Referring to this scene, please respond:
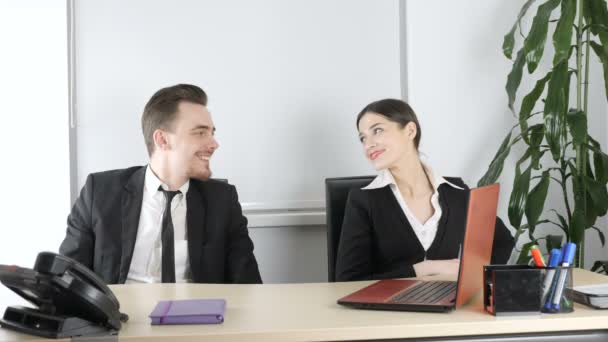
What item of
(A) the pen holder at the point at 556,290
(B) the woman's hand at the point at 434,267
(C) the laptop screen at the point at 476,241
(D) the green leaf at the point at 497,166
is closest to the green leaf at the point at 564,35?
(D) the green leaf at the point at 497,166

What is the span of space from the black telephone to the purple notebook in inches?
3.2

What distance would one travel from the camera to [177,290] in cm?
174

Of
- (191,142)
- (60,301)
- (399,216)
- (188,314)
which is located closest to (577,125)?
(399,216)

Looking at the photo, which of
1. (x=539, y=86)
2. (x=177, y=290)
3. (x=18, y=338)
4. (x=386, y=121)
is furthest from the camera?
(x=539, y=86)

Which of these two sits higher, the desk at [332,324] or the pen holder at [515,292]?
the pen holder at [515,292]

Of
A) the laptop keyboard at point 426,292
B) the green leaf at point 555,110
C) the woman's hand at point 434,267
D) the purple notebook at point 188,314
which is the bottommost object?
the woman's hand at point 434,267

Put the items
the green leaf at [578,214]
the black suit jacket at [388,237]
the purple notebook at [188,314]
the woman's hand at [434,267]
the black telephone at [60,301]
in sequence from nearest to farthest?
the black telephone at [60,301] < the purple notebook at [188,314] < the woman's hand at [434,267] < the black suit jacket at [388,237] < the green leaf at [578,214]

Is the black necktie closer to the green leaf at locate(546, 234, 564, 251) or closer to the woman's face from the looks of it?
the woman's face

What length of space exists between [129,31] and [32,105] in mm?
505

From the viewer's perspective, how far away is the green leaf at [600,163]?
295 cm

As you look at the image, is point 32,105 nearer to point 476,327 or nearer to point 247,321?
point 247,321

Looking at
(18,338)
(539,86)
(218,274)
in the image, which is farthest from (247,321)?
(539,86)

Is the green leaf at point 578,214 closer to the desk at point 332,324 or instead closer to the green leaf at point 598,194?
the green leaf at point 598,194

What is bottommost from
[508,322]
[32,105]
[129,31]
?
[508,322]
